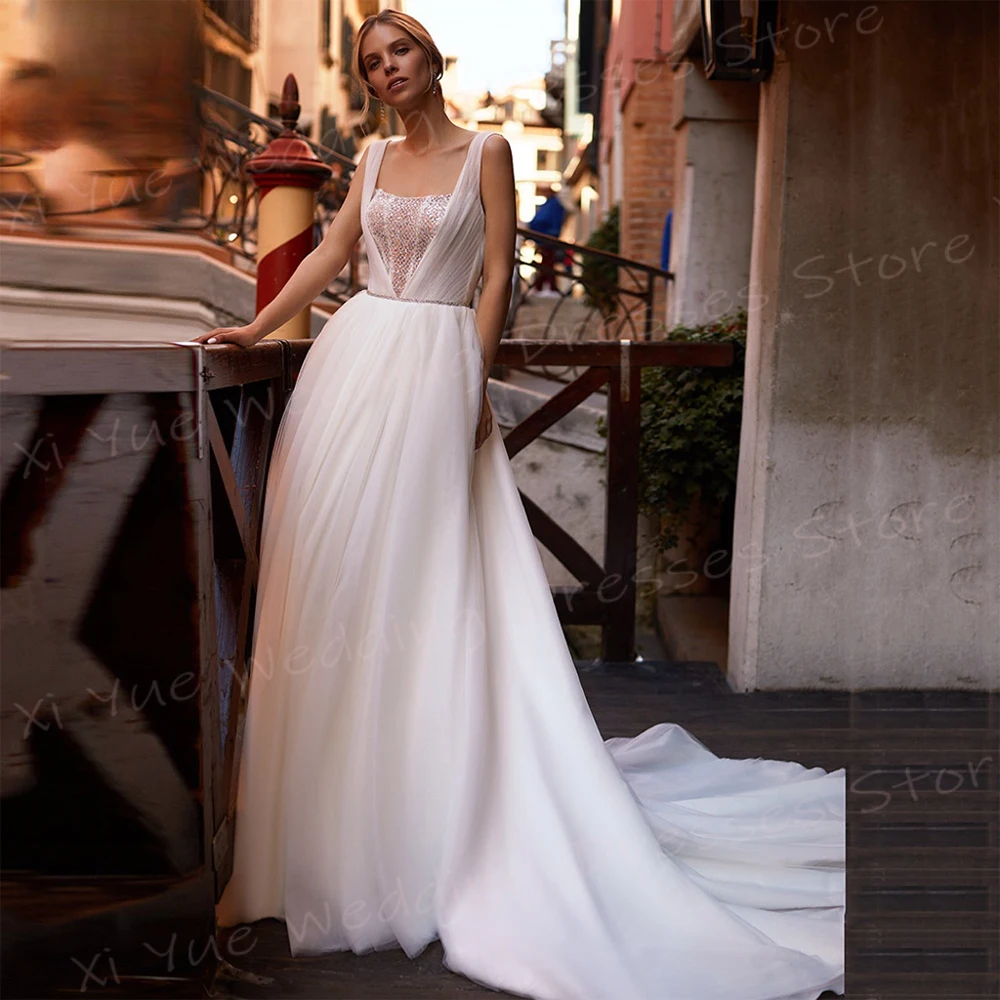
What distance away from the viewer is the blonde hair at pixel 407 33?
107 inches

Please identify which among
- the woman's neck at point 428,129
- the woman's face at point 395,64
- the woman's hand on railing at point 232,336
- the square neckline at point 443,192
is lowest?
the woman's hand on railing at point 232,336

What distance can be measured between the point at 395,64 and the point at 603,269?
982 cm

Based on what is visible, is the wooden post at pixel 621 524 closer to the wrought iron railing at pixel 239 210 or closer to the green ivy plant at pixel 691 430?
the green ivy plant at pixel 691 430

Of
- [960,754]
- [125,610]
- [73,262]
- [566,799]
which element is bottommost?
[960,754]

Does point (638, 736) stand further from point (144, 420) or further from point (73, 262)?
point (73, 262)

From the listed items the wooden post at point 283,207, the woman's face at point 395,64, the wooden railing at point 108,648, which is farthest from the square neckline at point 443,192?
the wooden post at point 283,207

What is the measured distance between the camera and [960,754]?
3793mm

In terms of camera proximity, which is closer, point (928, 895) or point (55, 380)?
point (55, 380)

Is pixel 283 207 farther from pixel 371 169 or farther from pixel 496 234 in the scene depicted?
pixel 496 234

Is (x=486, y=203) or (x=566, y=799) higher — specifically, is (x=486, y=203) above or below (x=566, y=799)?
above

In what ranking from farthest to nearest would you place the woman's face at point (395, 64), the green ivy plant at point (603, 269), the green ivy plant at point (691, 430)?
the green ivy plant at point (603, 269)
the green ivy plant at point (691, 430)
the woman's face at point (395, 64)

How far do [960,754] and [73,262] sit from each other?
3028 millimetres

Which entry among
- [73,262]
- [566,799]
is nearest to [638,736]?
[566,799]

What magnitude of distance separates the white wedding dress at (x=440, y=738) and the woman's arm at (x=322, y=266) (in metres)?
0.07
